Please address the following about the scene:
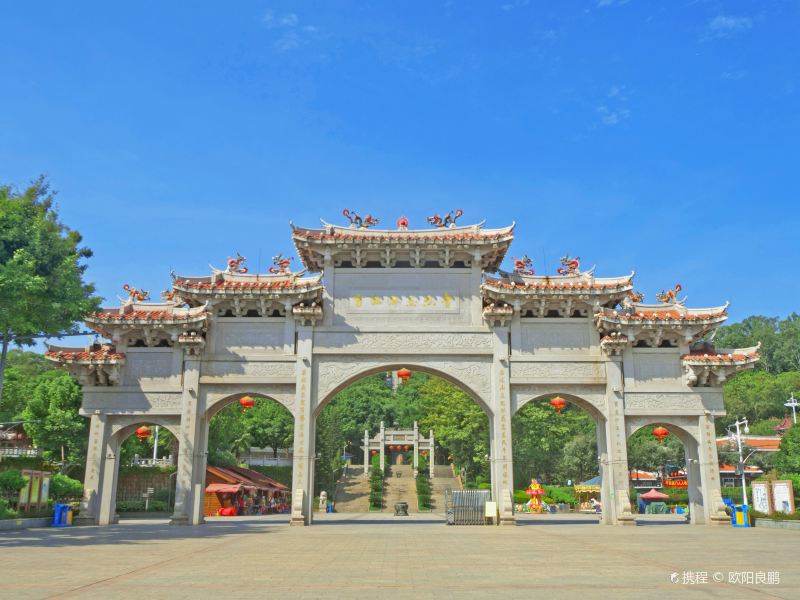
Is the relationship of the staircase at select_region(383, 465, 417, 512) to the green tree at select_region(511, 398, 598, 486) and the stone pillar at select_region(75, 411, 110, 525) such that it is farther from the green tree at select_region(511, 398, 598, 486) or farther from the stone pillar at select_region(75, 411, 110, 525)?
the stone pillar at select_region(75, 411, 110, 525)

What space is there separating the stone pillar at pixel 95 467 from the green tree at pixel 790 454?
110ft

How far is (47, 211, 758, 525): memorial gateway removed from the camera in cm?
1933

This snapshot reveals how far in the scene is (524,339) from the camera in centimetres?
1991

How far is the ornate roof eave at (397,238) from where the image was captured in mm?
19969

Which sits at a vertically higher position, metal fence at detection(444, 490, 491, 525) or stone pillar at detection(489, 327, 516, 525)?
stone pillar at detection(489, 327, 516, 525)

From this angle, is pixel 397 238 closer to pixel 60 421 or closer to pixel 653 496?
pixel 60 421

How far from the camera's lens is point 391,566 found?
8.48 metres

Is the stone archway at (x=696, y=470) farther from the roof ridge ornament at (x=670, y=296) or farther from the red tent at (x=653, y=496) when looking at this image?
the red tent at (x=653, y=496)

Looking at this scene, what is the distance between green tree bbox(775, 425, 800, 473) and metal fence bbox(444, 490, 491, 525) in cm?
2460

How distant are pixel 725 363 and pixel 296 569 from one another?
15.3 meters

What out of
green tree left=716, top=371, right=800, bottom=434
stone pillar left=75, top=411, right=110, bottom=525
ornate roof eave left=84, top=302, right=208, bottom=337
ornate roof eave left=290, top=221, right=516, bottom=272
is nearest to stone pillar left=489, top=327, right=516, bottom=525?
ornate roof eave left=290, top=221, right=516, bottom=272

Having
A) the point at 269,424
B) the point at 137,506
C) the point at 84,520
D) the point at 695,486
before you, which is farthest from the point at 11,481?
the point at 269,424

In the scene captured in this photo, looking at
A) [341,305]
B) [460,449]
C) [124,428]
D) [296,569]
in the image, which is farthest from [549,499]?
[296,569]

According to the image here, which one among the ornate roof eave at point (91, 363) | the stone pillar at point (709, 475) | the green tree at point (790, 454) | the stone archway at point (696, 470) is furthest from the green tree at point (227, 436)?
the green tree at point (790, 454)
